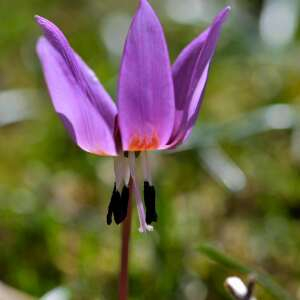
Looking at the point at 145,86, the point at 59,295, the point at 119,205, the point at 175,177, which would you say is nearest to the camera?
the point at 145,86

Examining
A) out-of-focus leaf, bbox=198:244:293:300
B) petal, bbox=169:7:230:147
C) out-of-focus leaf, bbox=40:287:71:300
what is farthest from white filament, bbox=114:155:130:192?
out-of-focus leaf, bbox=40:287:71:300

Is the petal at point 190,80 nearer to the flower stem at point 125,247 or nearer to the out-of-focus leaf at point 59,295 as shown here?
the flower stem at point 125,247

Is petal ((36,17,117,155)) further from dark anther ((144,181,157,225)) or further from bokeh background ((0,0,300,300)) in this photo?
bokeh background ((0,0,300,300))

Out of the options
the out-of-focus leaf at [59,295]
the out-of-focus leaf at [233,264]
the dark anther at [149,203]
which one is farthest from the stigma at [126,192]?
the out-of-focus leaf at [59,295]

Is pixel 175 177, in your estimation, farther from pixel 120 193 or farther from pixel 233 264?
pixel 120 193

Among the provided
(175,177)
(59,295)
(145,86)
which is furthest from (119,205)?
(175,177)

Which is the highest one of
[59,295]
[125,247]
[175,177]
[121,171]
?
[121,171]

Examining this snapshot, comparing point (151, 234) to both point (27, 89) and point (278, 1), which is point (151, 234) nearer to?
point (27, 89)
